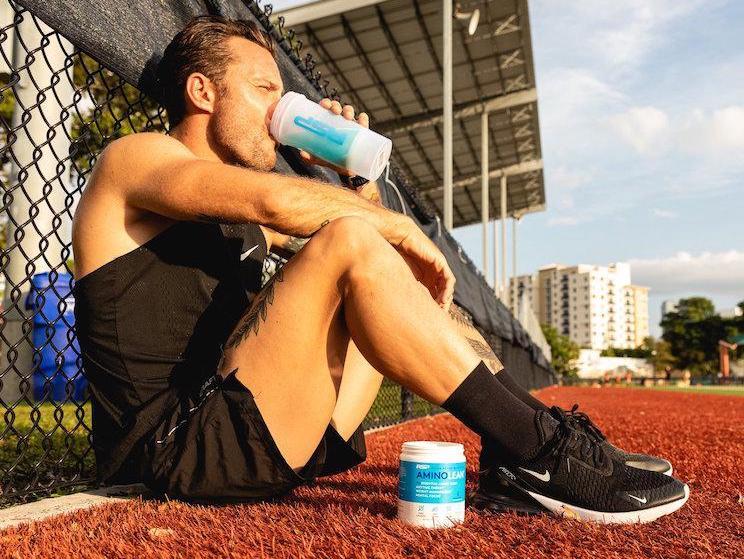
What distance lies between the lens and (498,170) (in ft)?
95.9

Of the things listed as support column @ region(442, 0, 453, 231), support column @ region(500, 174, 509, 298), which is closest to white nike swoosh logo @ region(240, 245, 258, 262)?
support column @ region(442, 0, 453, 231)

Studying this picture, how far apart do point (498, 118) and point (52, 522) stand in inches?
962

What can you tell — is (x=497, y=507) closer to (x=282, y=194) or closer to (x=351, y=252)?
(x=351, y=252)

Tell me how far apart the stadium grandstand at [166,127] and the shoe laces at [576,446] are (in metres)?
1.49

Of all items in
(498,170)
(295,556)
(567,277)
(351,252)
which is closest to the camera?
(295,556)

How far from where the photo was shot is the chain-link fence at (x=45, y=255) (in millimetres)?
2061

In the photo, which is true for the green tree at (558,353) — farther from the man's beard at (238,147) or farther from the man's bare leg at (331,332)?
the man's bare leg at (331,332)

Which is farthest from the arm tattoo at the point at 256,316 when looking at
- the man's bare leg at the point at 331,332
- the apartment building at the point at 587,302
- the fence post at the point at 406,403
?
the apartment building at the point at 587,302

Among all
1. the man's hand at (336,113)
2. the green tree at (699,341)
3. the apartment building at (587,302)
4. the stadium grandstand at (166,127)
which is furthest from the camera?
the apartment building at (587,302)

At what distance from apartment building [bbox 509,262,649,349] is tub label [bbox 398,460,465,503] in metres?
148

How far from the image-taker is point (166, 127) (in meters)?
3.77

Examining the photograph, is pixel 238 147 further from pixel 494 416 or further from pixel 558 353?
pixel 558 353

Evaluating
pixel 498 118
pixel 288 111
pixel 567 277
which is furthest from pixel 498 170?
pixel 567 277

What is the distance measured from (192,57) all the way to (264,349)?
0.97m
